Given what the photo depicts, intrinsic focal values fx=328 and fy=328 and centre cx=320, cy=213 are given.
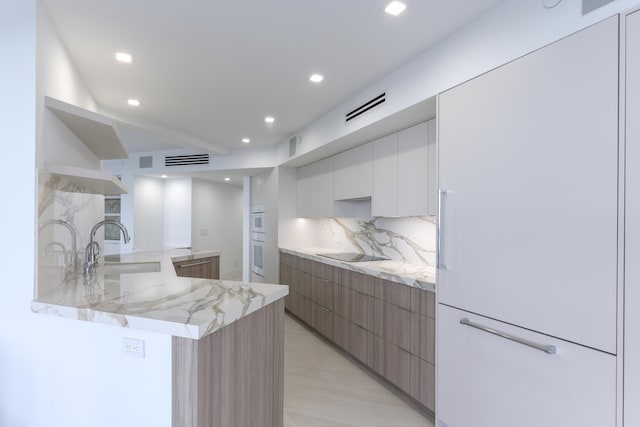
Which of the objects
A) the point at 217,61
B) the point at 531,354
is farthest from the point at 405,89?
the point at 531,354

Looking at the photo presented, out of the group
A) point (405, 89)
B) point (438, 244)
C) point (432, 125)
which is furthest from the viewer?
point (432, 125)

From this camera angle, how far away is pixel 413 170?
281cm

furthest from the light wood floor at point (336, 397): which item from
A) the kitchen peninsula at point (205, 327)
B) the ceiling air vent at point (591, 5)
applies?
the ceiling air vent at point (591, 5)

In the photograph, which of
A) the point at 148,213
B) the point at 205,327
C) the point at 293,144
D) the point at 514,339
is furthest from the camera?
the point at 148,213

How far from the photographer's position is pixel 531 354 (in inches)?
61.4

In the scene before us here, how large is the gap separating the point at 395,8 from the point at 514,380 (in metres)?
2.04

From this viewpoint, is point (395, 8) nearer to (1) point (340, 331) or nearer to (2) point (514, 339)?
(2) point (514, 339)

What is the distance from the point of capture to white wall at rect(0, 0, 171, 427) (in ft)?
4.70

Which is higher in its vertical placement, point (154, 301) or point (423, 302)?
point (154, 301)

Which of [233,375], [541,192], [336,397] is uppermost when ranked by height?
[541,192]

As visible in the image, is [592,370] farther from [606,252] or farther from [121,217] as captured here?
→ [121,217]

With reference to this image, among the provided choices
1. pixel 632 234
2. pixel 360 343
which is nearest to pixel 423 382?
pixel 360 343

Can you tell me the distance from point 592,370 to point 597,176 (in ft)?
2.61

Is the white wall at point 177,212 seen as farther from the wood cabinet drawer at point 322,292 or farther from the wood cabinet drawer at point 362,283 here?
the wood cabinet drawer at point 362,283
